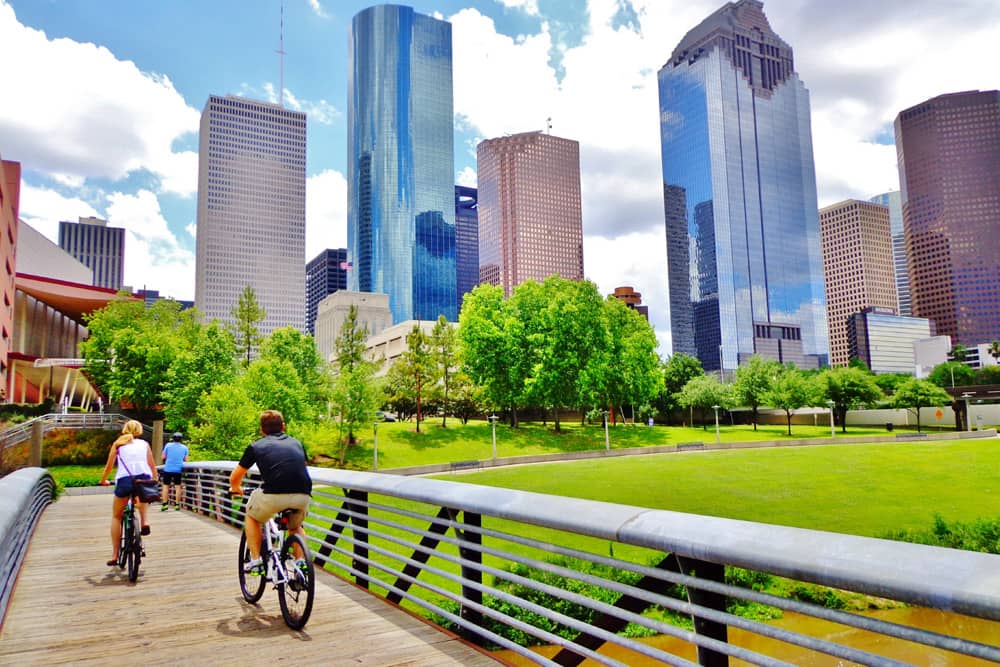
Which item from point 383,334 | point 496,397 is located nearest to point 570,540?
point 496,397

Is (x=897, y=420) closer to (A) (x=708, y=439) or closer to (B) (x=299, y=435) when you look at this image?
(A) (x=708, y=439)

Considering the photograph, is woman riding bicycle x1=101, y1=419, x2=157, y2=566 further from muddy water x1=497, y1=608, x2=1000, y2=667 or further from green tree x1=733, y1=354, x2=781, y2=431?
green tree x1=733, y1=354, x2=781, y2=431

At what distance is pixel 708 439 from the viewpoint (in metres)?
70.7

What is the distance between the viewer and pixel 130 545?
8.67 meters

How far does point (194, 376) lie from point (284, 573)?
163ft

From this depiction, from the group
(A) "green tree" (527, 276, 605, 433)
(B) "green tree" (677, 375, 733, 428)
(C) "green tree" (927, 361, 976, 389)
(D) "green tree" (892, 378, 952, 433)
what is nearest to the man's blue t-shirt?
(A) "green tree" (527, 276, 605, 433)

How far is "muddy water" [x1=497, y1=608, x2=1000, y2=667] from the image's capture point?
1614 centimetres

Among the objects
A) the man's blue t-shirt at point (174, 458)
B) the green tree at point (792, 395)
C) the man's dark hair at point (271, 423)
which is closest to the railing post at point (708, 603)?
the man's dark hair at point (271, 423)

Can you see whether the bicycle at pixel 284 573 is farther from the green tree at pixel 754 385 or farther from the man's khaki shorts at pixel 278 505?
the green tree at pixel 754 385

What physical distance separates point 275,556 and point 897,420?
10193cm

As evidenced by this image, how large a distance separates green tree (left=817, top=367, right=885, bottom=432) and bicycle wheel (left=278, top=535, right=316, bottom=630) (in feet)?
282

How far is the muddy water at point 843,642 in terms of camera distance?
16141mm

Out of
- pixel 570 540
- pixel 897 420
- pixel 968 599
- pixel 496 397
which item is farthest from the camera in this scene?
pixel 897 420

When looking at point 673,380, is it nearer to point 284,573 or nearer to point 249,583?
point 249,583
